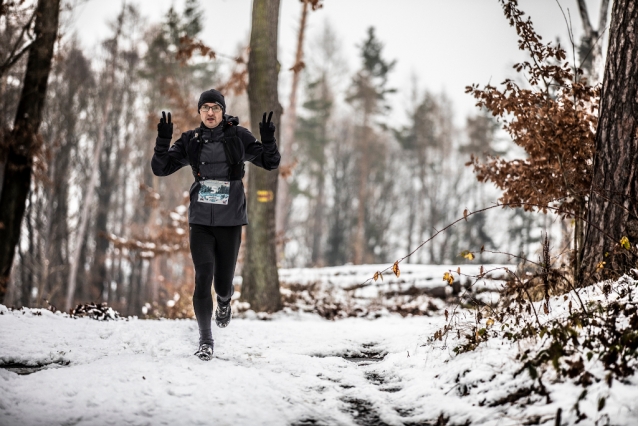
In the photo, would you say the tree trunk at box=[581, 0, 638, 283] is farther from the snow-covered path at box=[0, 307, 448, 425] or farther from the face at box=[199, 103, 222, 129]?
the face at box=[199, 103, 222, 129]

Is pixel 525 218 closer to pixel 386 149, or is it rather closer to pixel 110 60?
pixel 386 149

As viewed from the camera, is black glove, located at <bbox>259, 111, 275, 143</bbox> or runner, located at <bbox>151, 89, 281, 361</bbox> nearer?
runner, located at <bbox>151, 89, 281, 361</bbox>

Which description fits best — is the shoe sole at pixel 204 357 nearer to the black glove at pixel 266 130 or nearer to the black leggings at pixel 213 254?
the black leggings at pixel 213 254

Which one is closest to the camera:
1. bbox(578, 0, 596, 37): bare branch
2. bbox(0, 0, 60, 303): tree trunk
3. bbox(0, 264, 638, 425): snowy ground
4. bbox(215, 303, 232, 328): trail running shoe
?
bbox(0, 264, 638, 425): snowy ground

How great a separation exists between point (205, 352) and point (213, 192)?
132 centimetres

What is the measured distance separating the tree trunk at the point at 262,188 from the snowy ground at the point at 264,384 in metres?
3.23

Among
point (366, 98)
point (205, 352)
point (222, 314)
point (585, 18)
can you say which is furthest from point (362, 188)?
point (205, 352)

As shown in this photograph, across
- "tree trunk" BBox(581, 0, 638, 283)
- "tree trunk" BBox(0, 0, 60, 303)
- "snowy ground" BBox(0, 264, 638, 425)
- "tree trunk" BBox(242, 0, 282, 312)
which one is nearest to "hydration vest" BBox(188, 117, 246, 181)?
"snowy ground" BBox(0, 264, 638, 425)

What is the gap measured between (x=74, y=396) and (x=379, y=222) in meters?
30.8

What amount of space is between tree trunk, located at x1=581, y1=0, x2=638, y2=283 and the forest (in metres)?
0.02

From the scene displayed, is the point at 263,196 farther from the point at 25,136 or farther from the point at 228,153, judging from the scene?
the point at 25,136

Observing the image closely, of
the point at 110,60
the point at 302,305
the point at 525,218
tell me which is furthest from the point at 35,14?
the point at 525,218

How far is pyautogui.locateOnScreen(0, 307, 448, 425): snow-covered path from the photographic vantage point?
9.33 feet

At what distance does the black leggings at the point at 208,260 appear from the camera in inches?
167
